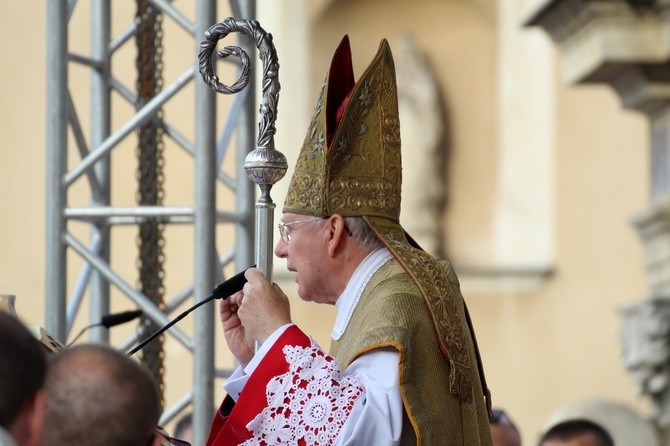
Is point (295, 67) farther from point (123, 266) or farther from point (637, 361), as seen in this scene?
point (637, 361)

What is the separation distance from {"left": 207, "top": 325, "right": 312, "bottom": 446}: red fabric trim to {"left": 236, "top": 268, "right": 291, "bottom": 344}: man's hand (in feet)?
0.14

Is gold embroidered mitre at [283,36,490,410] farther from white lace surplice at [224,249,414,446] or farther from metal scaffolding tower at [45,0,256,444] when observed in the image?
metal scaffolding tower at [45,0,256,444]

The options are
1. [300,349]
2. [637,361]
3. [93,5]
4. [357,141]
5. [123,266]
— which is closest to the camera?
[300,349]

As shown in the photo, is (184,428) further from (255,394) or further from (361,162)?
(255,394)

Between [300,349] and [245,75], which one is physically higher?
[245,75]

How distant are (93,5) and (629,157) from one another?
883cm

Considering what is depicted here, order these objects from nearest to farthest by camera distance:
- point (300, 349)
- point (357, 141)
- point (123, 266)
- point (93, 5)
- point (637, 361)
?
point (300, 349) → point (357, 141) → point (93, 5) → point (637, 361) → point (123, 266)

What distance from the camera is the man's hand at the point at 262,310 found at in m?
3.58

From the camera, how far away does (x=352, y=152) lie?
385 cm

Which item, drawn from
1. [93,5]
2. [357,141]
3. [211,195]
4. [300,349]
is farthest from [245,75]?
[93,5]

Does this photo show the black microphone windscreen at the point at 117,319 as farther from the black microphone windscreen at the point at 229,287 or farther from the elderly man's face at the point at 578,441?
the elderly man's face at the point at 578,441

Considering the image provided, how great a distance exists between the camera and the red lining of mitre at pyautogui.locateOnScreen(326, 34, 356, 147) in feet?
12.6

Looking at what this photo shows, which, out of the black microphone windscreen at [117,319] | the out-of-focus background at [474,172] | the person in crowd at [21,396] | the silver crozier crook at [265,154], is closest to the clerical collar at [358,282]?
the silver crozier crook at [265,154]

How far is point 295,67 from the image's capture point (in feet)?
46.5
